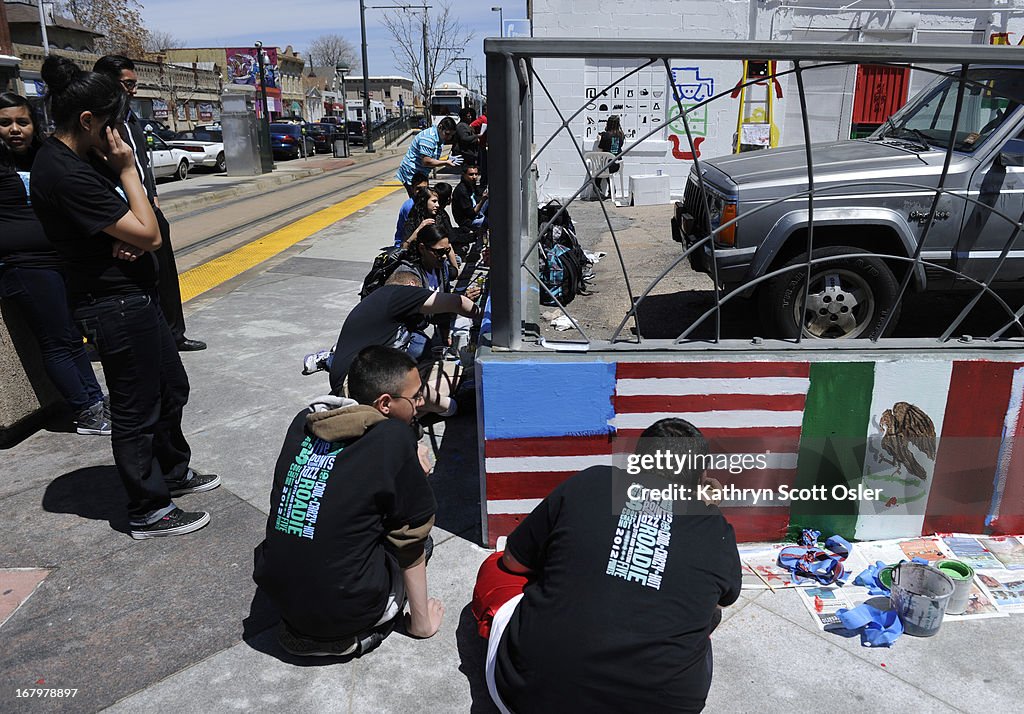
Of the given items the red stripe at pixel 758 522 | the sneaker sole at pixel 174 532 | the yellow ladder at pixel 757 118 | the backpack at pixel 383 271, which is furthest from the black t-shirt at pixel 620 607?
the yellow ladder at pixel 757 118

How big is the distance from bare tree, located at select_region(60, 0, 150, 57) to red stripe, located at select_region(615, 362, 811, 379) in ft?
173

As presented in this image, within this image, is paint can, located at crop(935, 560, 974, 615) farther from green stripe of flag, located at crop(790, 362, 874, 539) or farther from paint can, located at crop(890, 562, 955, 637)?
green stripe of flag, located at crop(790, 362, 874, 539)

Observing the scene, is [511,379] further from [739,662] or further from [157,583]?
[157,583]

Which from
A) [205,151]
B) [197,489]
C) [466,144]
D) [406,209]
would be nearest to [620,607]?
[197,489]

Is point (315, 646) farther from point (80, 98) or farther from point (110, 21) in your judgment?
point (110, 21)

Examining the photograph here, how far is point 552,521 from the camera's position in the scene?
2.23m

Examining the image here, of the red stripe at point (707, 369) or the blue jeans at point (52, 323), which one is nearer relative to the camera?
the red stripe at point (707, 369)

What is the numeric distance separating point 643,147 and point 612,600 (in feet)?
43.6

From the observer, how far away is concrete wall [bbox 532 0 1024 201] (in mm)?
13109

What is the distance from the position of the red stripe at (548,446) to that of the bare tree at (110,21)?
5267cm

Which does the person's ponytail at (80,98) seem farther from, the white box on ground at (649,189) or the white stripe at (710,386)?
the white box on ground at (649,189)

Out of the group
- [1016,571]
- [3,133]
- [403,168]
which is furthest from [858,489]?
[403,168]

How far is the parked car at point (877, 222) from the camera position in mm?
4754

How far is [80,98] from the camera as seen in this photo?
9.75 ft
